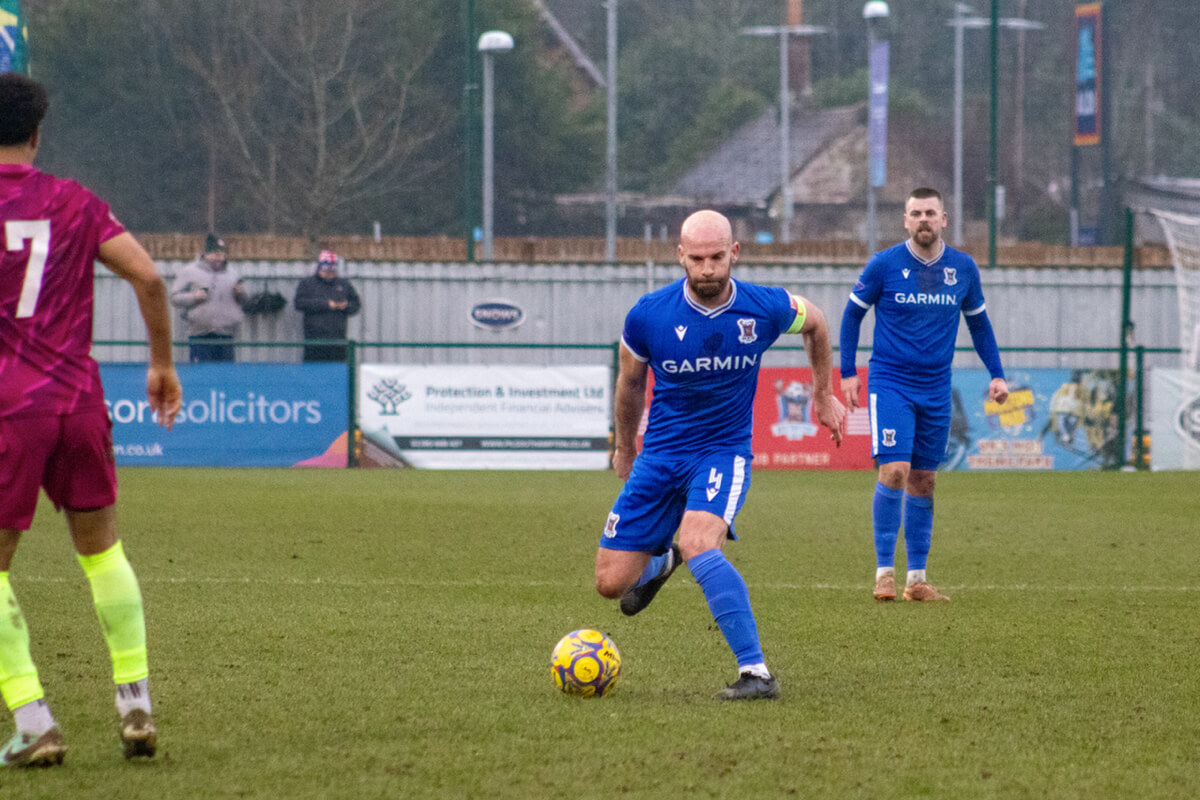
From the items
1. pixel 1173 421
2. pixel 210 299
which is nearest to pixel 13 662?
pixel 210 299

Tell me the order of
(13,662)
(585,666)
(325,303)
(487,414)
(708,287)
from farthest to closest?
(325,303)
(487,414)
(708,287)
(585,666)
(13,662)

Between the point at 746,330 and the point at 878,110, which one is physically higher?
the point at 878,110

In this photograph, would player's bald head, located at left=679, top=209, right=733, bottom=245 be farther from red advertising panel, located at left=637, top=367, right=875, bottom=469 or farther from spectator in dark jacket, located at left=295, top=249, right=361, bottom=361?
spectator in dark jacket, located at left=295, top=249, right=361, bottom=361

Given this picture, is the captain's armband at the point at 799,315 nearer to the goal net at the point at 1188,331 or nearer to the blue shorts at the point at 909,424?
the blue shorts at the point at 909,424

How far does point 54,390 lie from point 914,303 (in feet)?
17.0

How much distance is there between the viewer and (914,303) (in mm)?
8367

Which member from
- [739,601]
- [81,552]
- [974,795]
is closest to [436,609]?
[739,601]

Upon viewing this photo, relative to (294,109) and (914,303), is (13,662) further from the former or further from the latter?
(294,109)

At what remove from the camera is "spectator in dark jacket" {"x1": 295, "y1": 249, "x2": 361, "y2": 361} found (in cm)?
1955

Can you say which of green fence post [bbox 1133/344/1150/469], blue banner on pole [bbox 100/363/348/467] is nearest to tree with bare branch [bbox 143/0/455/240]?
blue banner on pole [bbox 100/363/348/467]

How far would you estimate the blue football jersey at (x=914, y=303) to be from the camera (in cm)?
835

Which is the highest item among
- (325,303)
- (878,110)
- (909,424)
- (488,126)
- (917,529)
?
(878,110)

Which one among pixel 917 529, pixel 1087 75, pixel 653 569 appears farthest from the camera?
pixel 1087 75

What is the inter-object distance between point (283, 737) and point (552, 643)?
2.00 metres
